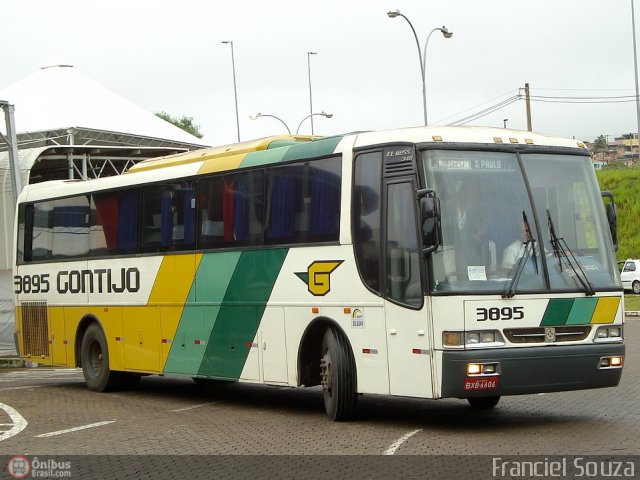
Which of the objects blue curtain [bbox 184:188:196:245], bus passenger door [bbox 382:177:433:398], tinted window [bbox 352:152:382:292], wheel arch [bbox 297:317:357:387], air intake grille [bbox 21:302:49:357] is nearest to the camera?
bus passenger door [bbox 382:177:433:398]

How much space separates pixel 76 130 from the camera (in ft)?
135

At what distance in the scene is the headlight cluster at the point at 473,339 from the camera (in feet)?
38.0

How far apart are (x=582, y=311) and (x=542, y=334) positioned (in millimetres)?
579

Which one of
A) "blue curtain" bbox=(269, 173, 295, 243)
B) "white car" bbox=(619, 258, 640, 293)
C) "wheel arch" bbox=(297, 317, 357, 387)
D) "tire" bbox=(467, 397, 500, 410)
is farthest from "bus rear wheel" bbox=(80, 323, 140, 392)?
"white car" bbox=(619, 258, 640, 293)

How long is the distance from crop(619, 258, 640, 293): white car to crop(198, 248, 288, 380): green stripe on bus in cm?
3658

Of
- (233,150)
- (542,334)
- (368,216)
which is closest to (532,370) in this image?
(542,334)

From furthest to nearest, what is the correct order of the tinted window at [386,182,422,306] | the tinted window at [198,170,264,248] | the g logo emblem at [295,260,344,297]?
the tinted window at [198,170,264,248], the g logo emblem at [295,260,344,297], the tinted window at [386,182,422,306]

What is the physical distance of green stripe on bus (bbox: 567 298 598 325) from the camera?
1206cm

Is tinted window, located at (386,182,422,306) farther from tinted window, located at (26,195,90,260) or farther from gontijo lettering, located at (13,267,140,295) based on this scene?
tinted window, located at (26,195,90,260)

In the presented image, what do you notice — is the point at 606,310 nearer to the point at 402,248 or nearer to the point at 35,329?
the point at 402,248

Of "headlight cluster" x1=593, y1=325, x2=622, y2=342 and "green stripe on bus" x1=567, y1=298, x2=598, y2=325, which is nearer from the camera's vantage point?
"green stripe on bus" x1=567, y1=298, x2=598, y2=325

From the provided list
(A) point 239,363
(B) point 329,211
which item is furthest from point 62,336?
(B) point 329,211

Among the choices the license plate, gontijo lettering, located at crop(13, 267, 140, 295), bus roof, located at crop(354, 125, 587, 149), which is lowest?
the license plate

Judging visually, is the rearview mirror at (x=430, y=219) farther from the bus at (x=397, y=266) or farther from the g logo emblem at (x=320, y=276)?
the g logo emblem at (x=320, y=276)
